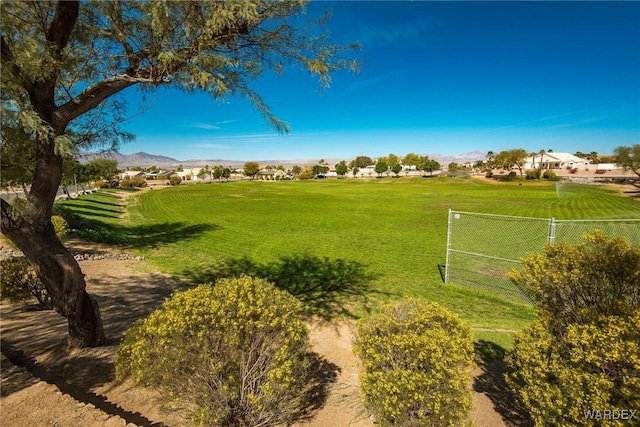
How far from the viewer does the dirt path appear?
387 cm

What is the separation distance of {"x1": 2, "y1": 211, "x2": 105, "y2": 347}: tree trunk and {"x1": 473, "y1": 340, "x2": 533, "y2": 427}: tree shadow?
7155 millimetres

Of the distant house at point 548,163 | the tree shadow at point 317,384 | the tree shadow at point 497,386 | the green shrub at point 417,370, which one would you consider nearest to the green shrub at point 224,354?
the tree shadow at point 317,384

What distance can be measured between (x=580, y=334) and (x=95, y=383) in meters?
7.12

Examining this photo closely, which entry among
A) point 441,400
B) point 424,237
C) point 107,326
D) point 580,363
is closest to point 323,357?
point 441,400

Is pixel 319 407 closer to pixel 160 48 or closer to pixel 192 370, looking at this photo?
pixel 192 370

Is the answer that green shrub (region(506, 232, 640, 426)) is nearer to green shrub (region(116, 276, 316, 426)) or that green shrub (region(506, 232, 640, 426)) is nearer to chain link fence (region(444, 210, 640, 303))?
chain link fence (region(444, 210, 640, 303))

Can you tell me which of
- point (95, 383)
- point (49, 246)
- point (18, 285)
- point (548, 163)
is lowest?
point (95, 383)

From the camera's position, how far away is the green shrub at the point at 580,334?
3.28 metres

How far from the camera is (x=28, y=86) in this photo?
12.8 ft

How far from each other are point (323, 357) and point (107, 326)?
5172 millimetres

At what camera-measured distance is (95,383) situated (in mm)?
4918

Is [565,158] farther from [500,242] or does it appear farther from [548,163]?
[500,242]

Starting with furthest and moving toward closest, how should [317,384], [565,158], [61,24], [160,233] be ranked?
[565,158], [160,233], [317,384], [61,24]

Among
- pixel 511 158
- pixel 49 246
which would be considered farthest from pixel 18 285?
pixel 511 158
